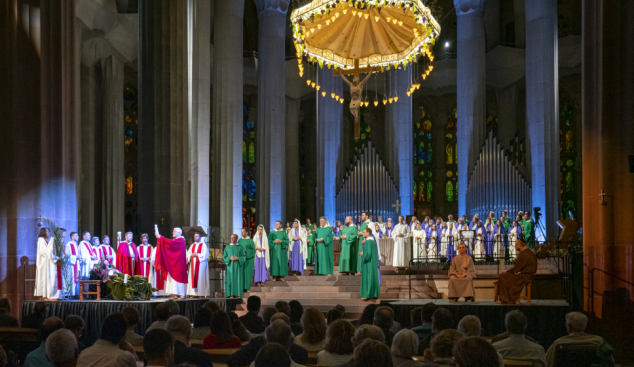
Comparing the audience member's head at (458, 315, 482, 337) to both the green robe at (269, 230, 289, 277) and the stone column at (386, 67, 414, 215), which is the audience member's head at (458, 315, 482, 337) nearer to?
the green robe at (269, 230, 289, 277)

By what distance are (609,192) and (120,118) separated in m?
18.7

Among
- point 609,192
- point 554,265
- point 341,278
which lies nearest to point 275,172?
point 341,278

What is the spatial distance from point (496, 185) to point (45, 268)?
625 inches

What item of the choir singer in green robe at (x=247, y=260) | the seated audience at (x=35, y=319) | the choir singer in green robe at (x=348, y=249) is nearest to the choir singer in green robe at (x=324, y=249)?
the choir singer in green robe at (x=348, y=249)

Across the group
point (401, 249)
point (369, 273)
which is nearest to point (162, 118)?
point (369, 273)

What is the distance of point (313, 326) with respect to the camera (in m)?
6.42

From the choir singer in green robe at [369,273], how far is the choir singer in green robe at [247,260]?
9.68 feet

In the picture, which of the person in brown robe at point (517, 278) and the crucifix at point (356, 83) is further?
the crucifix at point (356, 83)

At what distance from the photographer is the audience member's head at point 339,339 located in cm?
557

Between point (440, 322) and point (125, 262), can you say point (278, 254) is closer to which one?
point (125, 262)

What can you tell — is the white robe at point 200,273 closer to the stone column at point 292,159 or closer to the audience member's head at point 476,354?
the audience member's head at point 476,354

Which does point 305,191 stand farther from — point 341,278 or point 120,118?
point 341,278

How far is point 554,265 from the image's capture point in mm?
17000

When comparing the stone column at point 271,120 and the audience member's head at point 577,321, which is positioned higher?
the stone column at point 271,120
